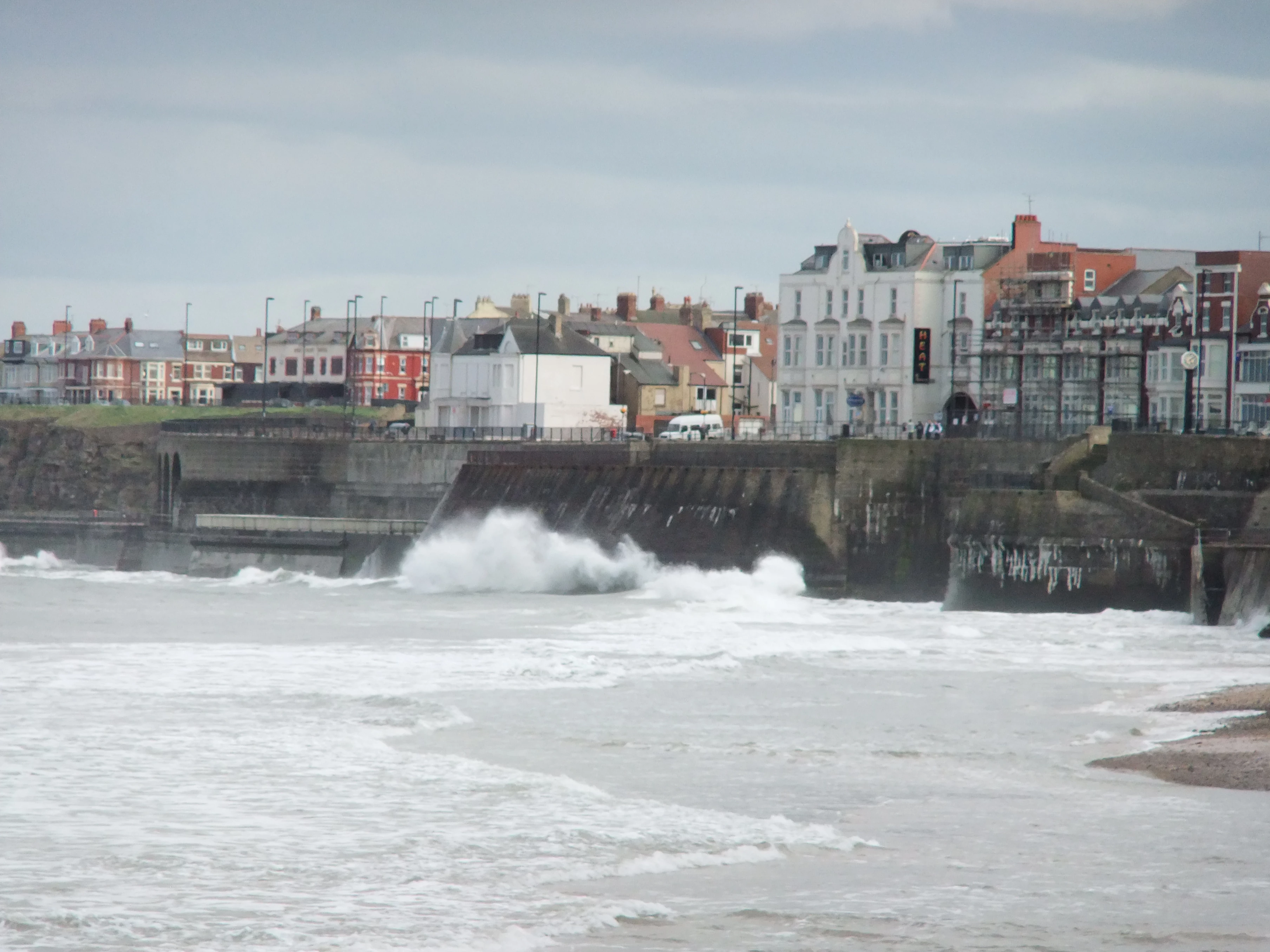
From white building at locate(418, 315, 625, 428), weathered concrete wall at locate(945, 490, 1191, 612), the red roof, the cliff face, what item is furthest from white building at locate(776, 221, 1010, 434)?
the red roof

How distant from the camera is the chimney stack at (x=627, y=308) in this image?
105m

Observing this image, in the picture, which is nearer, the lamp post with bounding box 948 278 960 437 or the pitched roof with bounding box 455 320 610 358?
the lamp post with bounding box 948 278 960 437

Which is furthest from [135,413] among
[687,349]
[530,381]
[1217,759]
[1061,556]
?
[1217,759]

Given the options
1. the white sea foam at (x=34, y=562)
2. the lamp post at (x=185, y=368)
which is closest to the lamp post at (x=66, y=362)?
the lamp post at (x=185, y=368)

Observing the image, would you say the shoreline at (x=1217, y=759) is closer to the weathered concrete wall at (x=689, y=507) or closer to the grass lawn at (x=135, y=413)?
the weathered concrete wall at (x=689, y=507)

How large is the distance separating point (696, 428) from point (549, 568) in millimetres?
13816

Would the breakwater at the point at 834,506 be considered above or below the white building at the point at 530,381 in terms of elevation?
below

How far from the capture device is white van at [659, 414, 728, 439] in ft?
195

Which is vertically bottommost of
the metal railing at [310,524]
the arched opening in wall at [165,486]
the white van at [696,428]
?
the metal railing at [310,524]

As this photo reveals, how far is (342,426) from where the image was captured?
67188 mm

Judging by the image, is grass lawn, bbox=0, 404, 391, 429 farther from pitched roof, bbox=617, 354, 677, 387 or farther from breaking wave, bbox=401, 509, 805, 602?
breaking wave, bbox=401, 509, 805, 602

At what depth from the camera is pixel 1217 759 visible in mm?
22484

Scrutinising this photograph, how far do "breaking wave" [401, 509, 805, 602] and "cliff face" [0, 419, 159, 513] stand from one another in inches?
1237

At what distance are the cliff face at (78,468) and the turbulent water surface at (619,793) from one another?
150 ft
